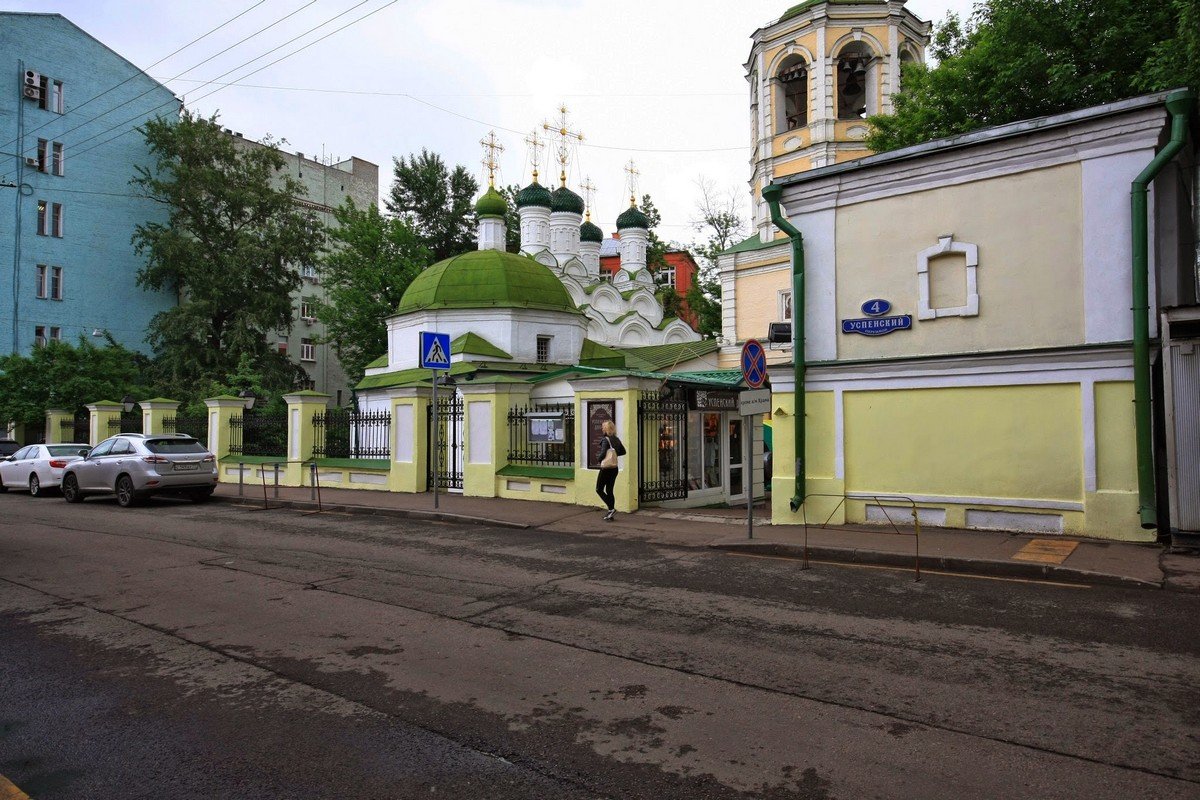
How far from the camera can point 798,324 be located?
1221 cm

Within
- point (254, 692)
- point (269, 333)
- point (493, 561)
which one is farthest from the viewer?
point (269, 333)

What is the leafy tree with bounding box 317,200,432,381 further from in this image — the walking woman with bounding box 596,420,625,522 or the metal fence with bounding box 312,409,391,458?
the walking woman with bounding box 596,420,625,522

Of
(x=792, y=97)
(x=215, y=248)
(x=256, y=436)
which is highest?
(x=792, y=97)

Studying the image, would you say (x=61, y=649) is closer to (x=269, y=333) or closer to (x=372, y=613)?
(x=372, y=613)

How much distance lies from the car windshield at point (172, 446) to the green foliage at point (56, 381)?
16.7 meters

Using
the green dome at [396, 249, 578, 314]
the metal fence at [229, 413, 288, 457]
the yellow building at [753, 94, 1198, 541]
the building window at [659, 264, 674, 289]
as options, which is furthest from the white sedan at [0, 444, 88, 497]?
the building window at [659, 264, 674, 289]

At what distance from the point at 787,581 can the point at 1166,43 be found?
13865 millimetres

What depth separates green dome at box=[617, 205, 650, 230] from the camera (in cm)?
5009

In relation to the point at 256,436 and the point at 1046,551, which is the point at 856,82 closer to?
the point at 1046,551

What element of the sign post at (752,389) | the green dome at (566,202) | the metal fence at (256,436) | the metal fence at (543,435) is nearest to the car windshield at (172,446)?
→ the metal fence at (256,436)

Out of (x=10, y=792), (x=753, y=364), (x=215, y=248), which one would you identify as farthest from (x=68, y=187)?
(x=10, y=792)

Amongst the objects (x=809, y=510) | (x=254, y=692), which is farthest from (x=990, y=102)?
(x=254, y=692)

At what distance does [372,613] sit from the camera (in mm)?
6812

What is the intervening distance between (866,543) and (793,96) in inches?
922
